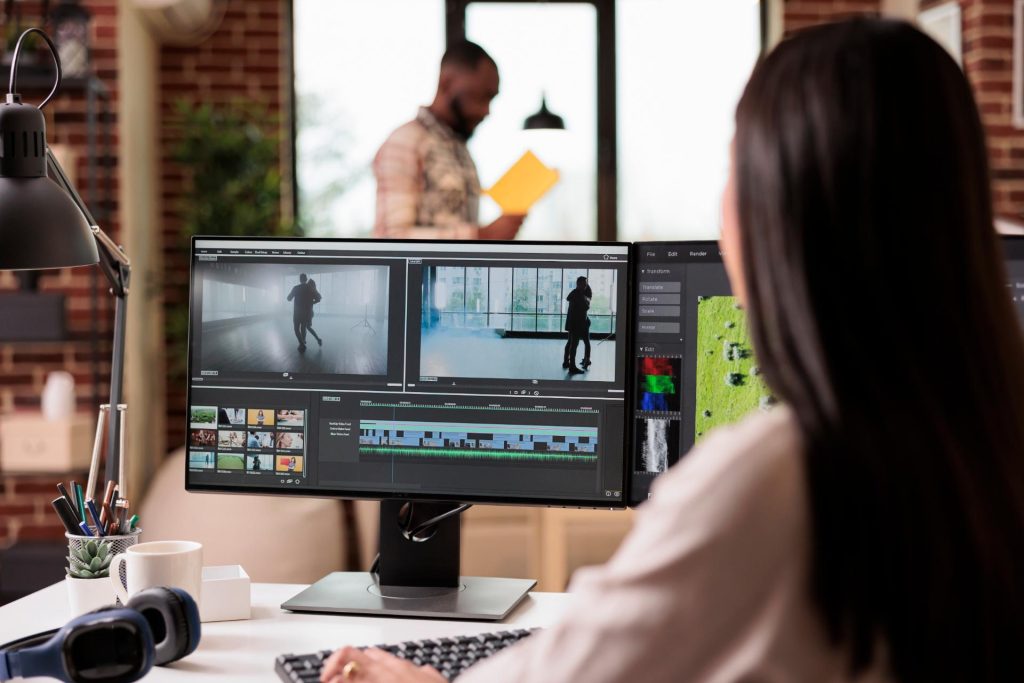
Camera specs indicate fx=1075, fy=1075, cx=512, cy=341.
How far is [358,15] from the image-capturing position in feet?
14.5

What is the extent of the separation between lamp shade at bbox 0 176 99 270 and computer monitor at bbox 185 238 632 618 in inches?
7.2

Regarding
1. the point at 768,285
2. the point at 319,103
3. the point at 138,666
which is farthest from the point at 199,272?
the point at 319,103

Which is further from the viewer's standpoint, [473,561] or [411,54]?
[411,54]

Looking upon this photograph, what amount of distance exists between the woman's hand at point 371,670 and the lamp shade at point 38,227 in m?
0.57

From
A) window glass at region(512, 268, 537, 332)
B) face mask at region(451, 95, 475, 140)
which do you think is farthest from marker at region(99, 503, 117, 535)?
face mask at region(451, 95, 475, 140)

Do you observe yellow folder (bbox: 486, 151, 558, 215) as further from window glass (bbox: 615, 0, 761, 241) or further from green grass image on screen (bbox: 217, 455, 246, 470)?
window glass (bbox: 615, 0, 761, 241)

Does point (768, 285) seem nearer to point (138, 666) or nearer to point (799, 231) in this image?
point (799, 231)

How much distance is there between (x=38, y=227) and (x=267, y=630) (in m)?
0.55

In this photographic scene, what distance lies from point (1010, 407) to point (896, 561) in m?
0.13

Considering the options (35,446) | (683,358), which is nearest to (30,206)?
(683,358)

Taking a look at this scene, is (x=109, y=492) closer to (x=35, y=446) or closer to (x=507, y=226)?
(x=507, y=226)

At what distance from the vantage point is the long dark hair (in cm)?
61

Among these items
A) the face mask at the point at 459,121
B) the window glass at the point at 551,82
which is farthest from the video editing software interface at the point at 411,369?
the window glass at the point at 551,82

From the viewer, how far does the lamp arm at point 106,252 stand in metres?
1.39
